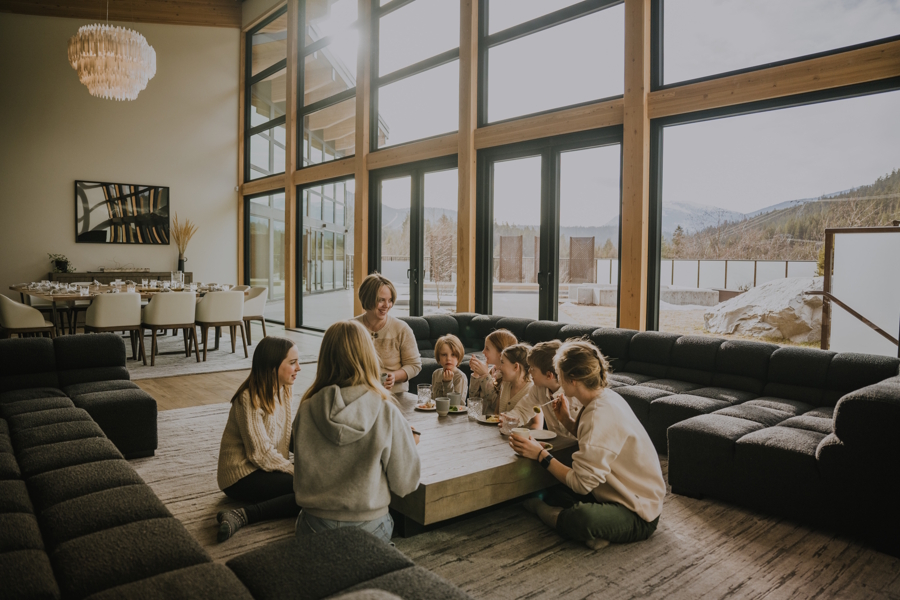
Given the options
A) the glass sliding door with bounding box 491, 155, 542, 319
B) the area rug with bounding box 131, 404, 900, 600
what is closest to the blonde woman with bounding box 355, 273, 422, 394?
the area rug with bounding box 131, 404, 900, 600

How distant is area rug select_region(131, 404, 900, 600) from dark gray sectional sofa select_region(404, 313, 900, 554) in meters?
0.14

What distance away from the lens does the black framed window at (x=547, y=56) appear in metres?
5.79

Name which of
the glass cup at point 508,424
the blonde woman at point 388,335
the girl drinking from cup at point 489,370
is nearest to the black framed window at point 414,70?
the blonde woman at point 388,335

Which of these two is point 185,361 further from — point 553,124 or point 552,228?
point 553,124

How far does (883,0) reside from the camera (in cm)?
415

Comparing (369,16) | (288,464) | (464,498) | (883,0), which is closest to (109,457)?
(288,464)

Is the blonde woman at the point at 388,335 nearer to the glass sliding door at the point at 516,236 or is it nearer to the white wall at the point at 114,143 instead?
the glass sliding door at the point at 516,236

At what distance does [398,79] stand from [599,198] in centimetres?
395

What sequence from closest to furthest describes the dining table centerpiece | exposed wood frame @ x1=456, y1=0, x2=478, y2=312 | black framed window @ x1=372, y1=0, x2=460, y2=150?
exposed wood frame @ x1=456, y1=0, x2=478, y2=312, black framed window @ x1=372, y1=0, x2=460, y2=150, the dining table centerpiece

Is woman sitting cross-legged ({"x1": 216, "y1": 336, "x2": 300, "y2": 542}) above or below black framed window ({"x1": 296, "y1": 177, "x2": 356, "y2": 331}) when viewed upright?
below

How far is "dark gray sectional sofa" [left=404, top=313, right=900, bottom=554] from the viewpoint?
2514mm

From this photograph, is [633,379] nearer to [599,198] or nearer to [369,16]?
[599,198]

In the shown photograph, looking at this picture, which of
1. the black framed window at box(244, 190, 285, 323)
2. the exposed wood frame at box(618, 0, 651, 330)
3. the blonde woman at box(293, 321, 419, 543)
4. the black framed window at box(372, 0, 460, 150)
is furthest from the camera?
the black framed window at box(244, 190, 285, 323)

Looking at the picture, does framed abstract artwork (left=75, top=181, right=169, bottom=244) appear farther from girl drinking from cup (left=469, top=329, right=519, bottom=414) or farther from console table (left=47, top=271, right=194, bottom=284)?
girl drinking from cup (left=469, top=329, right=519, bottom=414)
